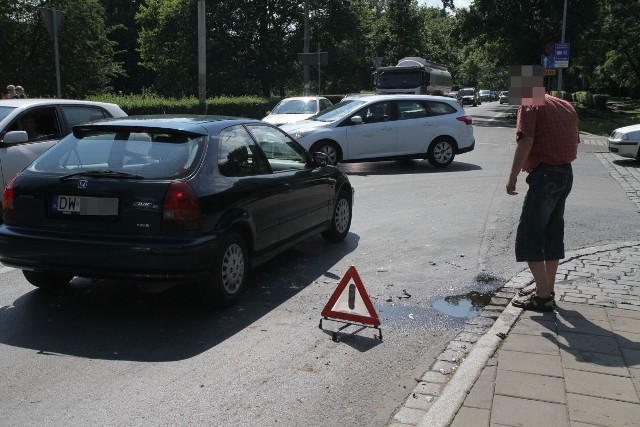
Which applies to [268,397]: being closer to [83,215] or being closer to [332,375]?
[332,375]

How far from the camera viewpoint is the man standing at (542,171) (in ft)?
17.6

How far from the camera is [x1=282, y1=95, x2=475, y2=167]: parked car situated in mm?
15430

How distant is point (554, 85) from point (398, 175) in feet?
168

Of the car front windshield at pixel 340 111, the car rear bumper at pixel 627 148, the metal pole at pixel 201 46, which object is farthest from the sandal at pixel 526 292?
the metal pole at pixel 201 46

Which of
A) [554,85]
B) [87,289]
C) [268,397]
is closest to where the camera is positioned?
[268,397]

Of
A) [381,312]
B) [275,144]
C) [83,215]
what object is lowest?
[381,312]

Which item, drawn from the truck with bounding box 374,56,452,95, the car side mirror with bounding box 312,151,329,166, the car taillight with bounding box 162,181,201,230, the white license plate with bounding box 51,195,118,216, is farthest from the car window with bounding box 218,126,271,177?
the truck with bounding box 374,56,452,95

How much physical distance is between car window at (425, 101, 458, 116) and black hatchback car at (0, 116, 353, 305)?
34.8 ft

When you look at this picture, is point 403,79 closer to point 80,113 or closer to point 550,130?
point 80,113

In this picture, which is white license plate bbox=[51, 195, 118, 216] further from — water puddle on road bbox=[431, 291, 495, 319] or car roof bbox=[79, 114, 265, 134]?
water puddle on road bbox=[431, 291, 495, 319]

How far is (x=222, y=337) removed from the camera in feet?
16.7

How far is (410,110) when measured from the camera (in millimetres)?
16109

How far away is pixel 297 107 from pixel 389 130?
5.59 m

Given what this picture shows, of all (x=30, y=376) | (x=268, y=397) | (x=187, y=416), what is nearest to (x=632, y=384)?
(x=268, y=397)
